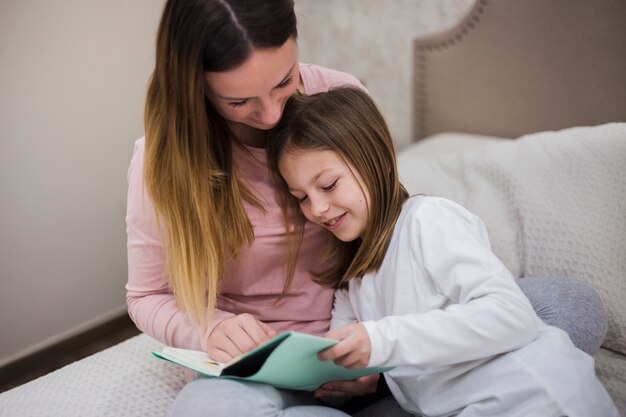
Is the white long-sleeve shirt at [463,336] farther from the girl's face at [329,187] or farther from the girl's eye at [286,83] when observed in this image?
the girl's eye at [286,83]

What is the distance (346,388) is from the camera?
46.4 inches

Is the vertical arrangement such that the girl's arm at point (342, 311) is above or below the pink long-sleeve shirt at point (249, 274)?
below

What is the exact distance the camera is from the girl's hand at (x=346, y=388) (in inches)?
46.2

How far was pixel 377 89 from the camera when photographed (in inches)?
93.5

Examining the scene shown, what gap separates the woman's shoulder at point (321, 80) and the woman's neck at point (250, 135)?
143 mm

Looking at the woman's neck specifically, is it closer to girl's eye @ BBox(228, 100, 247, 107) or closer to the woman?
the woman

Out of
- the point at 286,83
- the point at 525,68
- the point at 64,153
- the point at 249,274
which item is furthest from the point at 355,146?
the point at 64,153

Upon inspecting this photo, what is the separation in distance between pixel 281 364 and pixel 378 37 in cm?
163

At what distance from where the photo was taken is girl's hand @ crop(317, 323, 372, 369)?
92 cm

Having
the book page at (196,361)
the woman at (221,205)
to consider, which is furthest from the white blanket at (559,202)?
the book page at (196,361)

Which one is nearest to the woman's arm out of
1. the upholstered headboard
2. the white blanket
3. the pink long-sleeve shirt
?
the pink long-sleeve shirt

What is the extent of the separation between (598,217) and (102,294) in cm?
159

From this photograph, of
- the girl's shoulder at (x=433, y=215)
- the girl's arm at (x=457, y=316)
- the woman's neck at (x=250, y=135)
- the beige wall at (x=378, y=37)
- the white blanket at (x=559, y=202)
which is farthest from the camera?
the beige wall at (x=378, y=37)

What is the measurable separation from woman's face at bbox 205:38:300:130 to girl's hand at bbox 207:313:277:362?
34 cm
